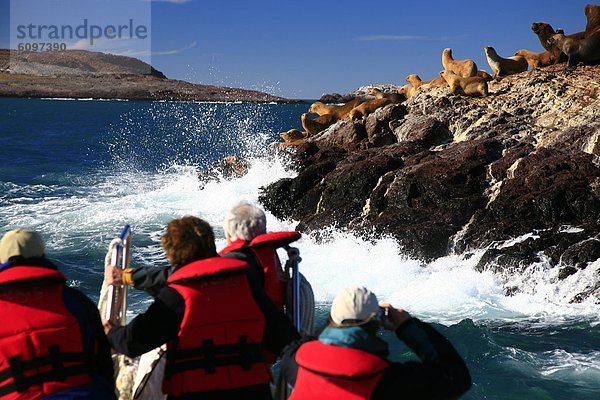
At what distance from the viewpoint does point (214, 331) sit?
11.5ft

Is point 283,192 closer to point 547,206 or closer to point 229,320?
point 547,206

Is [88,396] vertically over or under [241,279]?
under

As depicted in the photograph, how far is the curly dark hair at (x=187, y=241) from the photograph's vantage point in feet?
11.9

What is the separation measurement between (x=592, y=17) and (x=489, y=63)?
2.42 m

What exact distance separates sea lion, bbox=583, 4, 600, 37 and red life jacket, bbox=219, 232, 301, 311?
1490 centimetres

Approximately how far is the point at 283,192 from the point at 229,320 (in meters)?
12.5

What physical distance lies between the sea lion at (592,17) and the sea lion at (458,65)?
102 inches

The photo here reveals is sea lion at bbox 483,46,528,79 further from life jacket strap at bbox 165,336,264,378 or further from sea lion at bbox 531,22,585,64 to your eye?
life jacket strap at bbox 165,336,264,378

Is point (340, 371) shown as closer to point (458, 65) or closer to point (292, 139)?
Answer: point (458, 65)

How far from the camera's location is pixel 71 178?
87.9ft

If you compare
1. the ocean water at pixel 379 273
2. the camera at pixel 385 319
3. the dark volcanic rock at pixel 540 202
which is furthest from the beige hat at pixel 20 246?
the dark volcanic rock at pixel 540 202

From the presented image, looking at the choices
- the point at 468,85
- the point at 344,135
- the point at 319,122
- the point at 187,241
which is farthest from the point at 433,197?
the point at 187,241

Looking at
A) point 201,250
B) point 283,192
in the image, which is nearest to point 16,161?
point 283,192

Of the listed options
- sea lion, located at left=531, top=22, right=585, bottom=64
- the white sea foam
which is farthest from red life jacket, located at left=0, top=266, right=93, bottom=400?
sea lion, located at left=531, top=22, right=585, bottom=64
